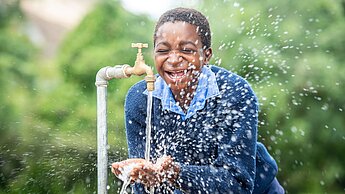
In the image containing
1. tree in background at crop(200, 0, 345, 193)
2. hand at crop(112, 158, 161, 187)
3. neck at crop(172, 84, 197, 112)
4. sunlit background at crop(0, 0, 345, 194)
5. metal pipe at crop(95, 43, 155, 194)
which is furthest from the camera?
tree in background at crop(200, 0, 345, 193)

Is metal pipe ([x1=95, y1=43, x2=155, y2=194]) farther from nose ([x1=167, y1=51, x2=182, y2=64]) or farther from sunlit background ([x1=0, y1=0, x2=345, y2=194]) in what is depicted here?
sunlit background ([x1=0, y1=0, x2=345, y2=194])

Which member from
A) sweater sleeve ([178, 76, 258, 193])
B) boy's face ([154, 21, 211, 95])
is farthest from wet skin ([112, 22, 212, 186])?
sweater sleeve ([178, 76, 258, 193])

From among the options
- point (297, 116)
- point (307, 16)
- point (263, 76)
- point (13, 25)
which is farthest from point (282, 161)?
point (13, 25)

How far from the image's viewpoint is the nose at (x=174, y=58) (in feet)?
8.57

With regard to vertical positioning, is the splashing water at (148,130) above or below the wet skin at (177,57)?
below

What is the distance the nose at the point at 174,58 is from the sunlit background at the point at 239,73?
229 centimetres

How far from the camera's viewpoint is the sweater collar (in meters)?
2.70

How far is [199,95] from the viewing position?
272 cm

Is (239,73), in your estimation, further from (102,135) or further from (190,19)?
(102,135)

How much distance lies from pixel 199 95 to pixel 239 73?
256cm

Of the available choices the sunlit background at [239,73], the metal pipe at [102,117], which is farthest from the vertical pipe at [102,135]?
the sunlit background at [239,73]

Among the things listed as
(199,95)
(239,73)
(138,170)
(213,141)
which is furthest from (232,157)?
(239,73)

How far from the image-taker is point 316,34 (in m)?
5.69

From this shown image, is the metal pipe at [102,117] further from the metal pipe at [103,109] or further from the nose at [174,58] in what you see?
the nose at [174,58]
